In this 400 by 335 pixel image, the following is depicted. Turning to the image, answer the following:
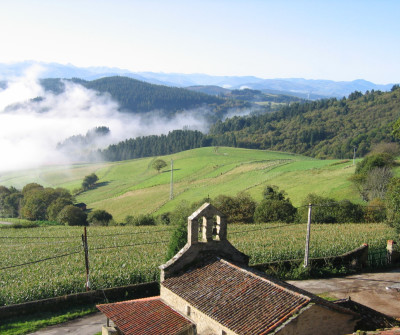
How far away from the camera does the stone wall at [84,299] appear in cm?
2153

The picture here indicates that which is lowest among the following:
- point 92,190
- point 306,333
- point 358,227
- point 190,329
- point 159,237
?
point 92,190

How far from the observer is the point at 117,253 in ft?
124

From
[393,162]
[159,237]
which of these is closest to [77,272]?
[159,237]

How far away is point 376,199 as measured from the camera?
54.0 metres

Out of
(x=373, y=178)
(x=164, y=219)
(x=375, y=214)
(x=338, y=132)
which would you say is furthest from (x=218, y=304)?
(x=338, y=132)

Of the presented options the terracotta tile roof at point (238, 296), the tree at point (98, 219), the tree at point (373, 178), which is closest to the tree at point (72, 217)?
the tree at point (98, 219)

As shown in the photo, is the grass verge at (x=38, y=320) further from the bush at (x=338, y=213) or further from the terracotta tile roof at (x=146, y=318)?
the bush at (x=338, y=213)

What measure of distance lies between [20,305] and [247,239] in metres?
23.8

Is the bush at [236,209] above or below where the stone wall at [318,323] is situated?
below

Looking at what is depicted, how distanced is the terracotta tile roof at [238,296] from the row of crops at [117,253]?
33.8 feet

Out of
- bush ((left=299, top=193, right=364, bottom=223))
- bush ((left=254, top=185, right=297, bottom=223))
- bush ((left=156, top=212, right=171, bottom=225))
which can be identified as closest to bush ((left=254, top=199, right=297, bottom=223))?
bush ((left=254, top=185, right=297, bottom=223))

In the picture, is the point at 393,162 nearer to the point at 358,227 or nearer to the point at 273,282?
the point at 358,227

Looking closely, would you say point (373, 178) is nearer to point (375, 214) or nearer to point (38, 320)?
point (375, 214)

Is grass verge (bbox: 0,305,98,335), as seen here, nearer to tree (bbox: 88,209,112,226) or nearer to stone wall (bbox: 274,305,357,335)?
stone wall (bbox: 274,305,357,335)
